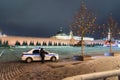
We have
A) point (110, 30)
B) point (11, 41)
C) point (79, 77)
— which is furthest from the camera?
point (11, 41)

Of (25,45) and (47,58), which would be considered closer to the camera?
(47,58)

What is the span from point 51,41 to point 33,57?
432ft

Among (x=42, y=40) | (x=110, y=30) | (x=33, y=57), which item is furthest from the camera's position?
(x=42, y=40)

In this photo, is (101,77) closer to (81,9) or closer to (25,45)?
(81,9)

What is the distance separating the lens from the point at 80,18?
116 feet

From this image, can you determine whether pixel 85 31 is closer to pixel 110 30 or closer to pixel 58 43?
pixel 110 30

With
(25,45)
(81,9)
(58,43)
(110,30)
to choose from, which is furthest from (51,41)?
(81,9)

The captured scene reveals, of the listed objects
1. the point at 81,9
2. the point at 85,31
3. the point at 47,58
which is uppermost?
the point at 81,9

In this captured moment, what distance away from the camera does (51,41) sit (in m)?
161

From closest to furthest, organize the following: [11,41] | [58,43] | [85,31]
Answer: [85,31], [11,41], [58,43]

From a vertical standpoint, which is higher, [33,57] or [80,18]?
[80,18]

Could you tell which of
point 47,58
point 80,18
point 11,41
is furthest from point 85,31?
point 11,41

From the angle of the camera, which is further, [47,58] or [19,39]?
[19,39]

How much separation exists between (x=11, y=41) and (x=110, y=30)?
9642cm
